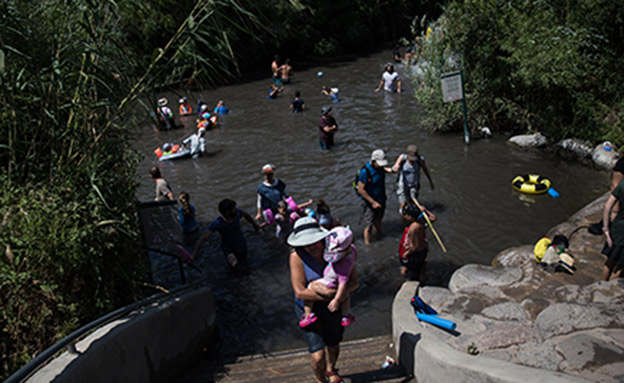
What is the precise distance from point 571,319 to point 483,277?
7.51 feet

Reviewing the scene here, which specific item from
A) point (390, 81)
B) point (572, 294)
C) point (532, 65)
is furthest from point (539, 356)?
point (390, 81)

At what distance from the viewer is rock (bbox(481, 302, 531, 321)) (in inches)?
229

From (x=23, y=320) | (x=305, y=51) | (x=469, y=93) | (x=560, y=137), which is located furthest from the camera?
(x=305, y=51)

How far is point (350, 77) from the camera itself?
27.8 metres

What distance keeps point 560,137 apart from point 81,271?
13354 millimetres

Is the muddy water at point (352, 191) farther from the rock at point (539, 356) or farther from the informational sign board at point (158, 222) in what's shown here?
the rock at point (539, 356)

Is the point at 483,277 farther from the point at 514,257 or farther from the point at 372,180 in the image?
the point at 372,180

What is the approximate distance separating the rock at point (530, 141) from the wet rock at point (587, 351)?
1052 centimetres

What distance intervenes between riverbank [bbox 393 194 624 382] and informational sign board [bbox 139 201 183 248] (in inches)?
144

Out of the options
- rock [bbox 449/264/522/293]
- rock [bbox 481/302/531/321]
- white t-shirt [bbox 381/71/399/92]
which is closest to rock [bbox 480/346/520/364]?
rock [bbox 481/302/531/321]

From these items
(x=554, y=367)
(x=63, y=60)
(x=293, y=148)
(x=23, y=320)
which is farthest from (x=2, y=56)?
(x=293, y=148)

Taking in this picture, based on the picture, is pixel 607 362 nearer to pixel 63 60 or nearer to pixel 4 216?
pixel 4 216

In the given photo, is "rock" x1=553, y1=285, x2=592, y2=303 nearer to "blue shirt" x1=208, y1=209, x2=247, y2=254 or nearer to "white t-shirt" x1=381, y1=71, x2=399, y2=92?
"blue shirt" x1=208, y1=209, x2=247, y2=254

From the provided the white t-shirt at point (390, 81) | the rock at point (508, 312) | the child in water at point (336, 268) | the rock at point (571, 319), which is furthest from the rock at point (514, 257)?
the white t-shirt at point (390, 81)
